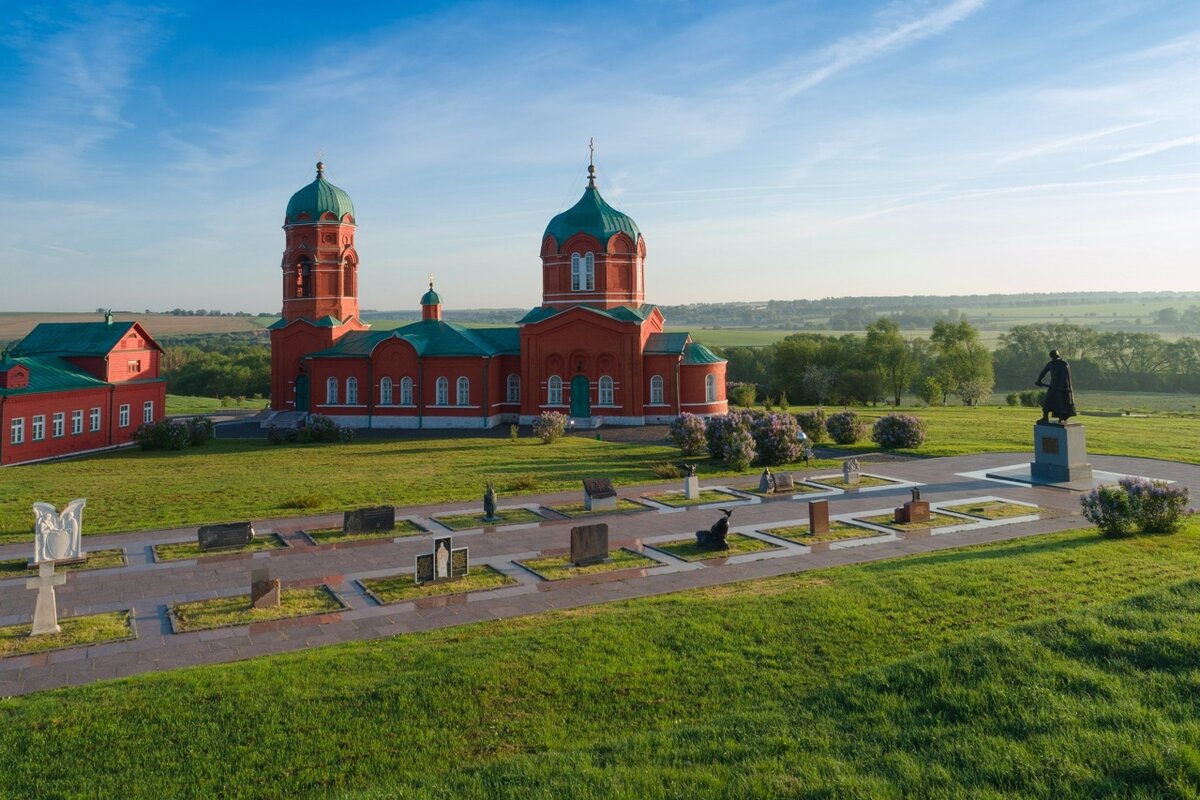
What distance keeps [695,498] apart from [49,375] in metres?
28.4

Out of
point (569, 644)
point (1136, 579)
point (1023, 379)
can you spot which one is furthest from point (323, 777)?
point (1023, 379)

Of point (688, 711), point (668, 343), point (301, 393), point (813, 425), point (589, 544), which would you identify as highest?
point (668, 343)

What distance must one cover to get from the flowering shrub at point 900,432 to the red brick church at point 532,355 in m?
10.8

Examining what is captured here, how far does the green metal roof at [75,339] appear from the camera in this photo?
36594 millimetres

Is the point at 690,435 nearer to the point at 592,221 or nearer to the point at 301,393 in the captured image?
the point at 592,221

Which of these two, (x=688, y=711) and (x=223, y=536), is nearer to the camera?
(x=688, y=711)

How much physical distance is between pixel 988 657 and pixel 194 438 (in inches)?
1375

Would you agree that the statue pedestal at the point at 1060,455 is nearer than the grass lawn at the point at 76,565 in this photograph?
No

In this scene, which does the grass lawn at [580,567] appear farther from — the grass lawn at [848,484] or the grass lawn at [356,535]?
the grass lawn at [848,484]

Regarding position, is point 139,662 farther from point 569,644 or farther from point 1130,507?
point 1130,507

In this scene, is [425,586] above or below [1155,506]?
below

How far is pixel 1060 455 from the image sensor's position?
23875mm

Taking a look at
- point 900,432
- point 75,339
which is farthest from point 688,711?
point 75,339

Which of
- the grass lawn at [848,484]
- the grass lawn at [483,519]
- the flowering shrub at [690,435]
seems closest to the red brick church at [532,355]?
the flowering shrub at [690,435]
